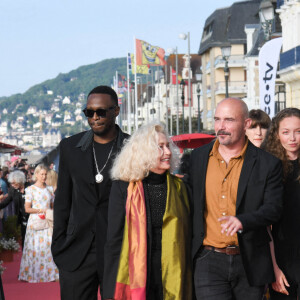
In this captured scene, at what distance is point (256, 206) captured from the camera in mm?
5363

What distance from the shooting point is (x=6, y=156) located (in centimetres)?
10700

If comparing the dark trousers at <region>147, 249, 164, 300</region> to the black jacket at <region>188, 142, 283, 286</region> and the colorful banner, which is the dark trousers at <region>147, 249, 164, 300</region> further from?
the colorful banner

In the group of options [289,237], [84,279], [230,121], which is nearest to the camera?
[230,121]

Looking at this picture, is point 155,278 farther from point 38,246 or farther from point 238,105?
point 38,246

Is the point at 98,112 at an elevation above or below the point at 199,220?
above

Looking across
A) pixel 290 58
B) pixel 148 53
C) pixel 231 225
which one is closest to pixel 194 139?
pixel 290 58

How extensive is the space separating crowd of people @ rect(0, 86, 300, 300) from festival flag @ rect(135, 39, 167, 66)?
2066 inches

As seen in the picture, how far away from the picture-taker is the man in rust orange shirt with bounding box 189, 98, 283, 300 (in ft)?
17.5

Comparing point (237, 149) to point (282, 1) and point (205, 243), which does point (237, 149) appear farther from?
point (282, 1)

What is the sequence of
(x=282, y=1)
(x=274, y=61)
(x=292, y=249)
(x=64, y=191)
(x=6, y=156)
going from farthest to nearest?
(x=6, y=156)
(x=282, y=1)
(x=274, y=61)
(x=64, y=191)
(x=292, y=249)

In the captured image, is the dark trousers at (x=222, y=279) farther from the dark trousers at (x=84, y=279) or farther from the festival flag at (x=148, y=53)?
the festival flag at (x=148, y=53)

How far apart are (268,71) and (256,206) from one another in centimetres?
1303

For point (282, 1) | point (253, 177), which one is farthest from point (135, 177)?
point (282, 1)

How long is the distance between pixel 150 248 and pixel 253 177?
2.61ft
